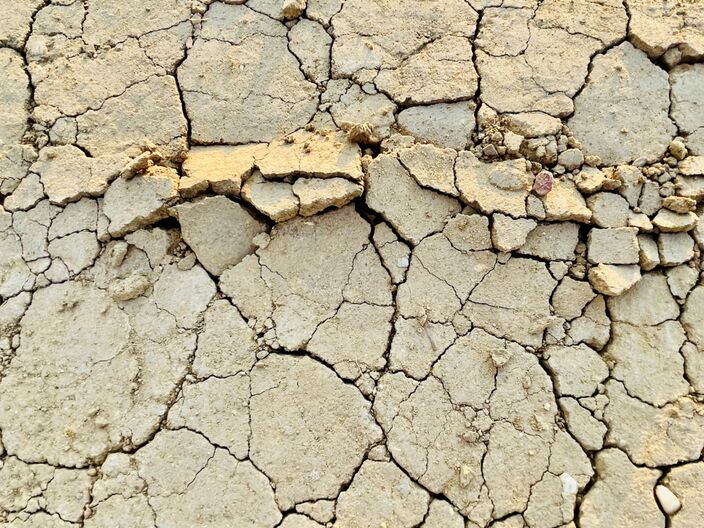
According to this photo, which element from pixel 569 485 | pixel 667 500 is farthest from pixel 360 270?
pixel 667 500

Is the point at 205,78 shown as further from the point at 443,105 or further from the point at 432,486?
the point at 432,486

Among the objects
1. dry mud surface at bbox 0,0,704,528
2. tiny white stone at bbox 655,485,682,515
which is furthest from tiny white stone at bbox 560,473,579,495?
tiny white stone at bbox 655,485,682,515

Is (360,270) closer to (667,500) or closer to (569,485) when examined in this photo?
(569,485)

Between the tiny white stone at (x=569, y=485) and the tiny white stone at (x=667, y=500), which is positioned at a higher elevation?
the tiny white stone at (x=667, y=500)

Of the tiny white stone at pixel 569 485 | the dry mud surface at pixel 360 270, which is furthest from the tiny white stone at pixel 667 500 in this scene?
the tiny white stone at pixel 569 485

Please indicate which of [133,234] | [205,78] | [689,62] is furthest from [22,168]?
[689,62]

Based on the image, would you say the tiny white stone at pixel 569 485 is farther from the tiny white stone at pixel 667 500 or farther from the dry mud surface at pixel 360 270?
the tiny white stone at pixel 667 500

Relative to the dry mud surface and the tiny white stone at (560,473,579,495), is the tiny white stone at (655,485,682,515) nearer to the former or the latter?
the dry mud surface
